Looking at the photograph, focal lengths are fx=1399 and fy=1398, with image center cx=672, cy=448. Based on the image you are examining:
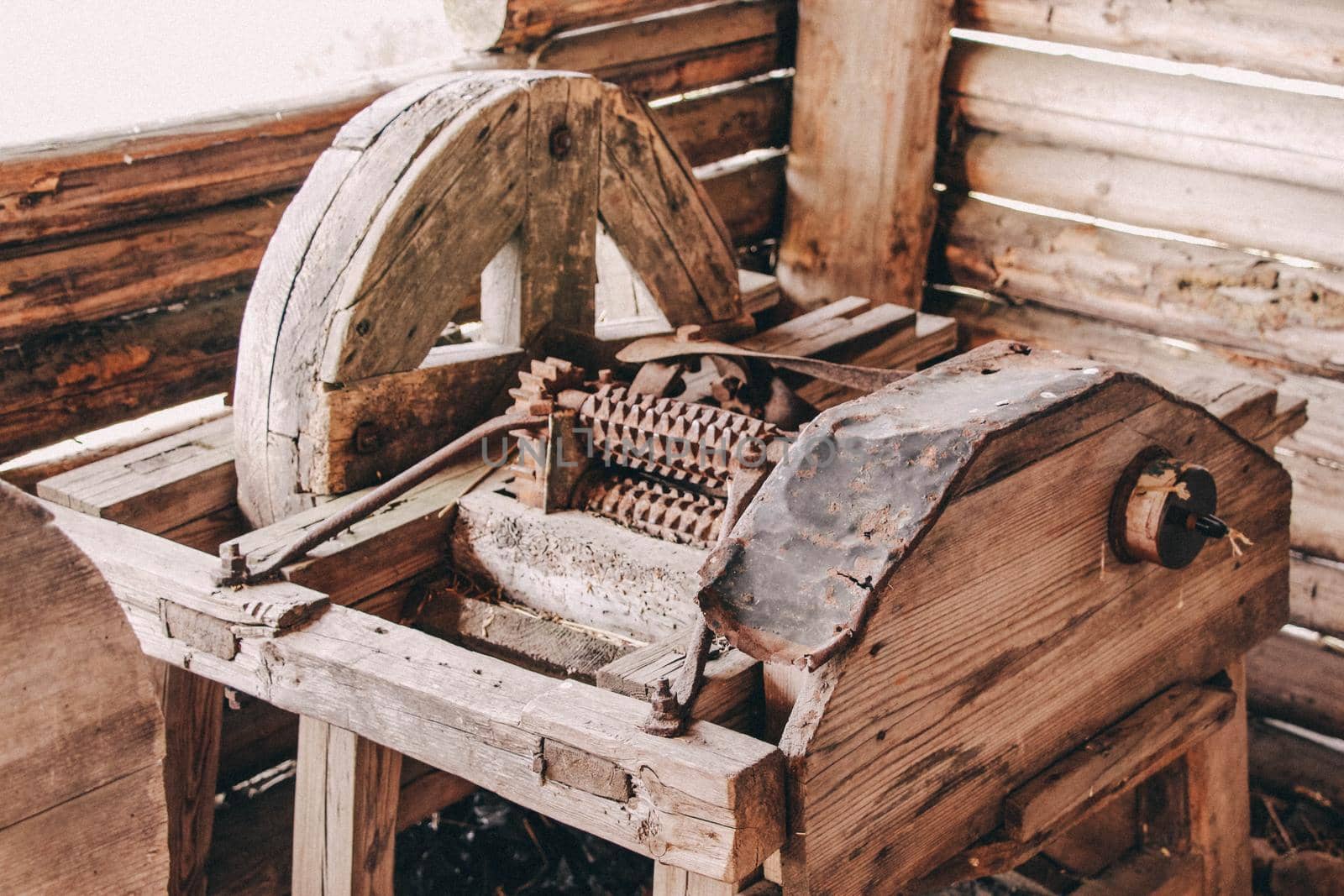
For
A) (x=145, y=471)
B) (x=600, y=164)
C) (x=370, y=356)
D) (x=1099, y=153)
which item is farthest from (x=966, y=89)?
(x=145, y=471)

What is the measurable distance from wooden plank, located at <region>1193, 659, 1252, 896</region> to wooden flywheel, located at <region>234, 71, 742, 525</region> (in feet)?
4.92

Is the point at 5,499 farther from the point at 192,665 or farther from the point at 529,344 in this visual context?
the point at 529,344

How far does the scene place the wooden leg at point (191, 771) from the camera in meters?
2.55

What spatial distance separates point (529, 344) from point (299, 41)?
7.57ft

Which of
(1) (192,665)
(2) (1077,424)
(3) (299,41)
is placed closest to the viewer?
(2) (1077,424)

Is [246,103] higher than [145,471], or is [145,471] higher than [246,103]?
[246,103]

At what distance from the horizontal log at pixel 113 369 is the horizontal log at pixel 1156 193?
2.47m

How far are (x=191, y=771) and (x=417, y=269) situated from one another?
1.03m

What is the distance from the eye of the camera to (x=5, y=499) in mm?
965

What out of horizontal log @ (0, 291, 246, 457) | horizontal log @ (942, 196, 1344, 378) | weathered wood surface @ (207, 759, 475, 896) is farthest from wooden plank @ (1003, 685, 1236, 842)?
horizontal log @ (0, 291, 246, 457)

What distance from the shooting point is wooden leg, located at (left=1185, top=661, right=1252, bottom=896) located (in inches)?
111

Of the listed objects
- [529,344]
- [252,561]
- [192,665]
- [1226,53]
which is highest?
[1226,53]

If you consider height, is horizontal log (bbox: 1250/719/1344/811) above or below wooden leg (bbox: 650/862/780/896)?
below

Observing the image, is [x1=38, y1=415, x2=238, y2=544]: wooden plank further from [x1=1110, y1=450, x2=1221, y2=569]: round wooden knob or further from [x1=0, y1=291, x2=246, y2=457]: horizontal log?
[x1=1110, y1=450, x2=1221, y2=569]: round wooden knob
